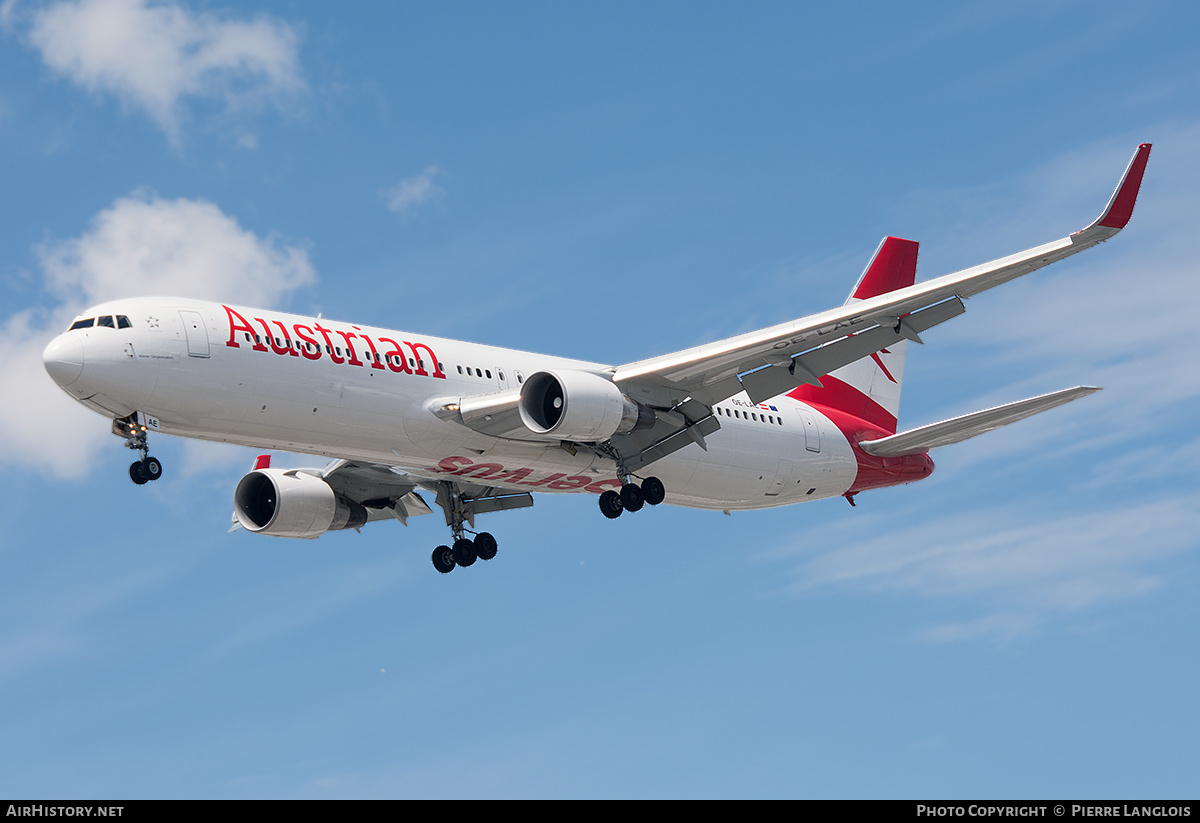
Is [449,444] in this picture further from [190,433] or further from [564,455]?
[190,433]

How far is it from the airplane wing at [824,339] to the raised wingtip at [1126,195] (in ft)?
0.07

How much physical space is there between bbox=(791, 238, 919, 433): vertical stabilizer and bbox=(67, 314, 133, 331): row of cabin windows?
20703mm

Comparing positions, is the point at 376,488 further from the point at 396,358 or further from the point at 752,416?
the point at 752,416

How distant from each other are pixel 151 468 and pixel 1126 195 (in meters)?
20.9

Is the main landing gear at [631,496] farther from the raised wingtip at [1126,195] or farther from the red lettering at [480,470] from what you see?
the raised wingtip at [1126,195]

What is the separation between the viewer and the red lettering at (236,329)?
28.5 m

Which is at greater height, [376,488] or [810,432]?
[376,488]

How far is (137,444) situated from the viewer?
28.0 meters

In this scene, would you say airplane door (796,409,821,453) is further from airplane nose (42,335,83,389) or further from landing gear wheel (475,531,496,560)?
airplane nose (42,335,83,389)

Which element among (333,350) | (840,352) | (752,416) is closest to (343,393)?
(333,350)

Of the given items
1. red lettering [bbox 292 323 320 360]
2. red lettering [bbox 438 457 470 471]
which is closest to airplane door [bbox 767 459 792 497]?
red lettering [bbox 438 457 470 471]
